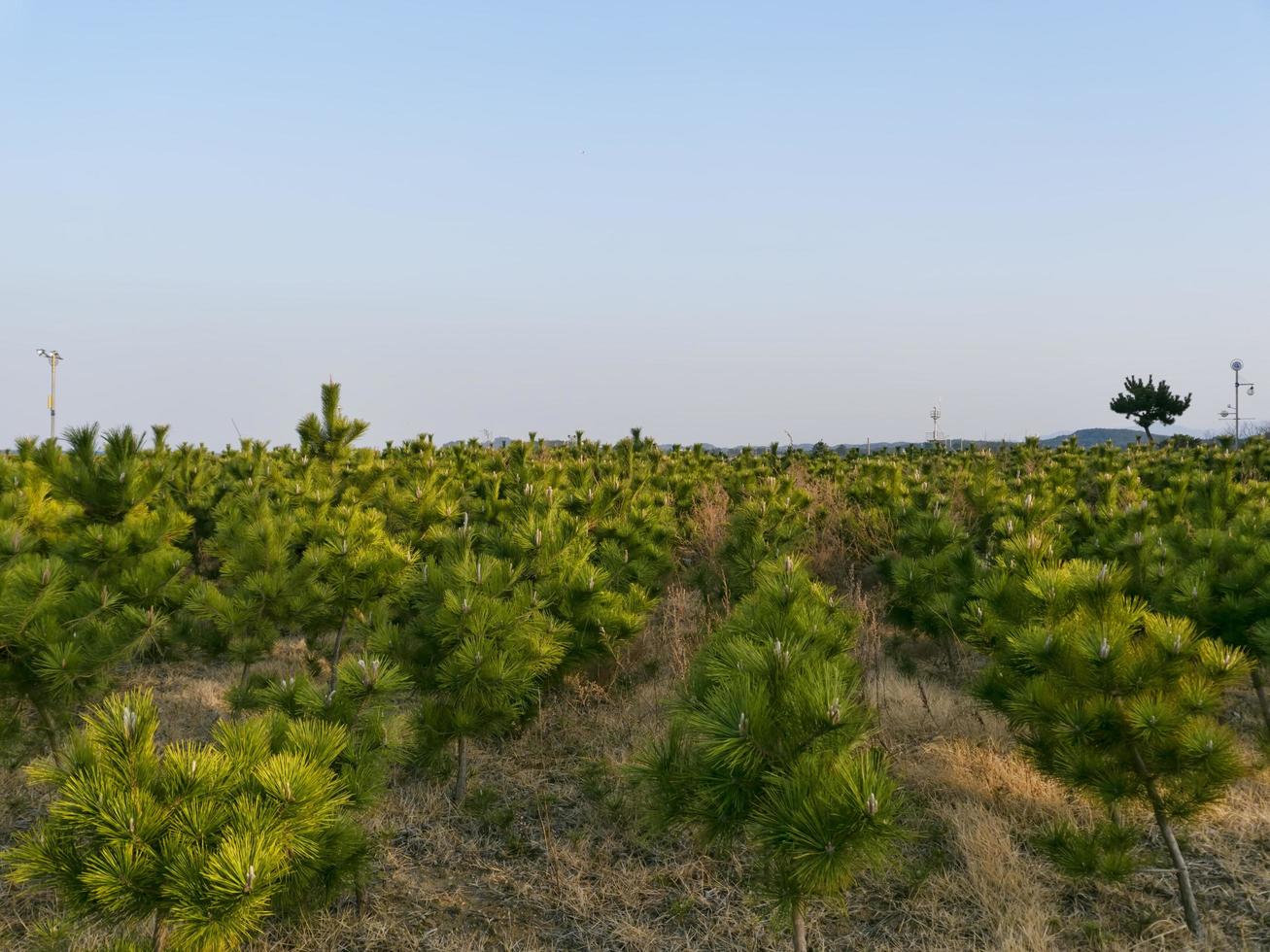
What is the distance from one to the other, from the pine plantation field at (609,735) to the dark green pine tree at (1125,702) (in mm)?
14

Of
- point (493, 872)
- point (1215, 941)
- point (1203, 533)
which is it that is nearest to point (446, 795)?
point (493, 872)

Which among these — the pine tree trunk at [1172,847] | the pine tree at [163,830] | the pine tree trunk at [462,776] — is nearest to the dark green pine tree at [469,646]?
the pine tree trunk at [462,776]

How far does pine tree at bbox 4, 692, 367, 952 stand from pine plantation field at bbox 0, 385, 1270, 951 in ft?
0.04

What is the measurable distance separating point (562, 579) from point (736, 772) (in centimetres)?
280

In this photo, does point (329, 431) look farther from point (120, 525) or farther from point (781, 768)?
point (781, 768)

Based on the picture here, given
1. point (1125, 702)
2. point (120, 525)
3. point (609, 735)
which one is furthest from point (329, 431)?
point (1125, 702)

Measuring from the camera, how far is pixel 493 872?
4.06 metres

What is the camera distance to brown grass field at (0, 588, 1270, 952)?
3459 millimetres

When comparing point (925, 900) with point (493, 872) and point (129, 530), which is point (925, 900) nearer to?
point (493, 872)

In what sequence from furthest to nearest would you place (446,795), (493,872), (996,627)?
(446,795)
(493,872)
(996,627)

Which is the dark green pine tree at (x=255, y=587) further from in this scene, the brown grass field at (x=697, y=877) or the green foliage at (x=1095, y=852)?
the green foliage at (x=1095, y=852)

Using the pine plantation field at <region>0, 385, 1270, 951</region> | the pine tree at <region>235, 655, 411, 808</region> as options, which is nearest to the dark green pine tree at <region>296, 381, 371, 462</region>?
the pine plantation field at <region>0, 385, 1270, 951</region>

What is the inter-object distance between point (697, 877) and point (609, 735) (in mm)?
1781

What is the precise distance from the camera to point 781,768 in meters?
2.49
